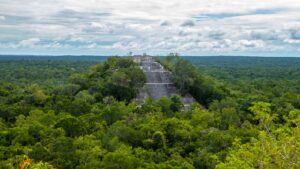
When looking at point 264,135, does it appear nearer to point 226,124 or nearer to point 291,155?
point 291,155

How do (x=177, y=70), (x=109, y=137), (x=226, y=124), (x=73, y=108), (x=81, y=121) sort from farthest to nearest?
(x=177, y=70) < (x=73, y=108) < (x=226, y=124) < (x=81, y=121) < (x=109, y=137)

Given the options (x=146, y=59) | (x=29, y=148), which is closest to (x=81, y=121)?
(x=29, y=148)

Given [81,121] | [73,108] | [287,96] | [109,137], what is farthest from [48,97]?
[287,96]

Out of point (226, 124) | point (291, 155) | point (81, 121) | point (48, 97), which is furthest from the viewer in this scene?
point (48, 97)

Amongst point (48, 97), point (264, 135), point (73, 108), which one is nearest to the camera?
point (264, 135)

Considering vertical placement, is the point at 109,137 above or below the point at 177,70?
below

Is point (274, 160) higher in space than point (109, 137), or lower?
higher

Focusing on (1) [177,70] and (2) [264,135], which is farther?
(1) [177,70]

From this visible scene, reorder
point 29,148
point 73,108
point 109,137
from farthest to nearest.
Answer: point 73,108, point 109,137, point 29,148

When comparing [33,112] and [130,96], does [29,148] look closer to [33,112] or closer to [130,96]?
[33,112]
